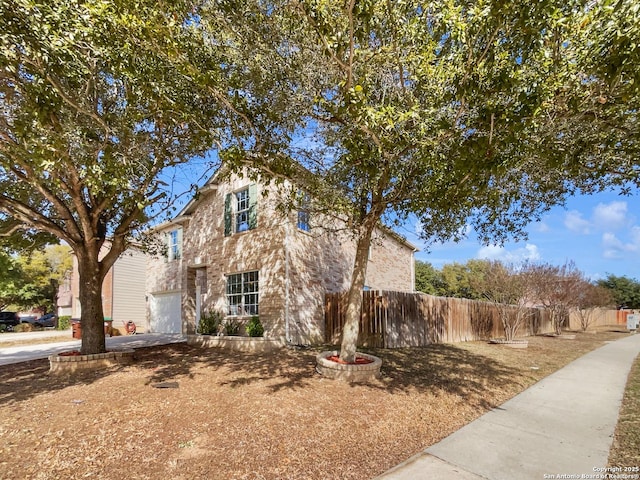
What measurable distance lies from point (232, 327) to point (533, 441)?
33.3 ft

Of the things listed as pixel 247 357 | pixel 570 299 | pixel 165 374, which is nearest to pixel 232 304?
pixel 247 357

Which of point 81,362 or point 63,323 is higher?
point 81,362

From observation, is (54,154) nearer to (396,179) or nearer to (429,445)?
(396,179)

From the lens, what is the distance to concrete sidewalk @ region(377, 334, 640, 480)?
3.79 m

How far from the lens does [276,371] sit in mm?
7898

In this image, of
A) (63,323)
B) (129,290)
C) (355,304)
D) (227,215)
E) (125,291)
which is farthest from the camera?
(129,290)

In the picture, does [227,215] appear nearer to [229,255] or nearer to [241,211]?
[241,211]

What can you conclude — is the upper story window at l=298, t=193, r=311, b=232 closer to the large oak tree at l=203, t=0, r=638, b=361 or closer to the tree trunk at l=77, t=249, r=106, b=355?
the large oak tree at l=203, t=0, r=638, b=361

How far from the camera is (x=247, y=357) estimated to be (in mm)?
9883

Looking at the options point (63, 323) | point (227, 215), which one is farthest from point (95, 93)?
point (63, 323)

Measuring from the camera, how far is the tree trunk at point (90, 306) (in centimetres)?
908

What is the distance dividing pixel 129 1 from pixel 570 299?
24.6 metres

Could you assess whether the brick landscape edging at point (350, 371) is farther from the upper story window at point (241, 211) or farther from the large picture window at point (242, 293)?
the upper story window at point (241, 211)

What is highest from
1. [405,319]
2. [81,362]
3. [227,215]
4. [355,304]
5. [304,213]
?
[227,215]
